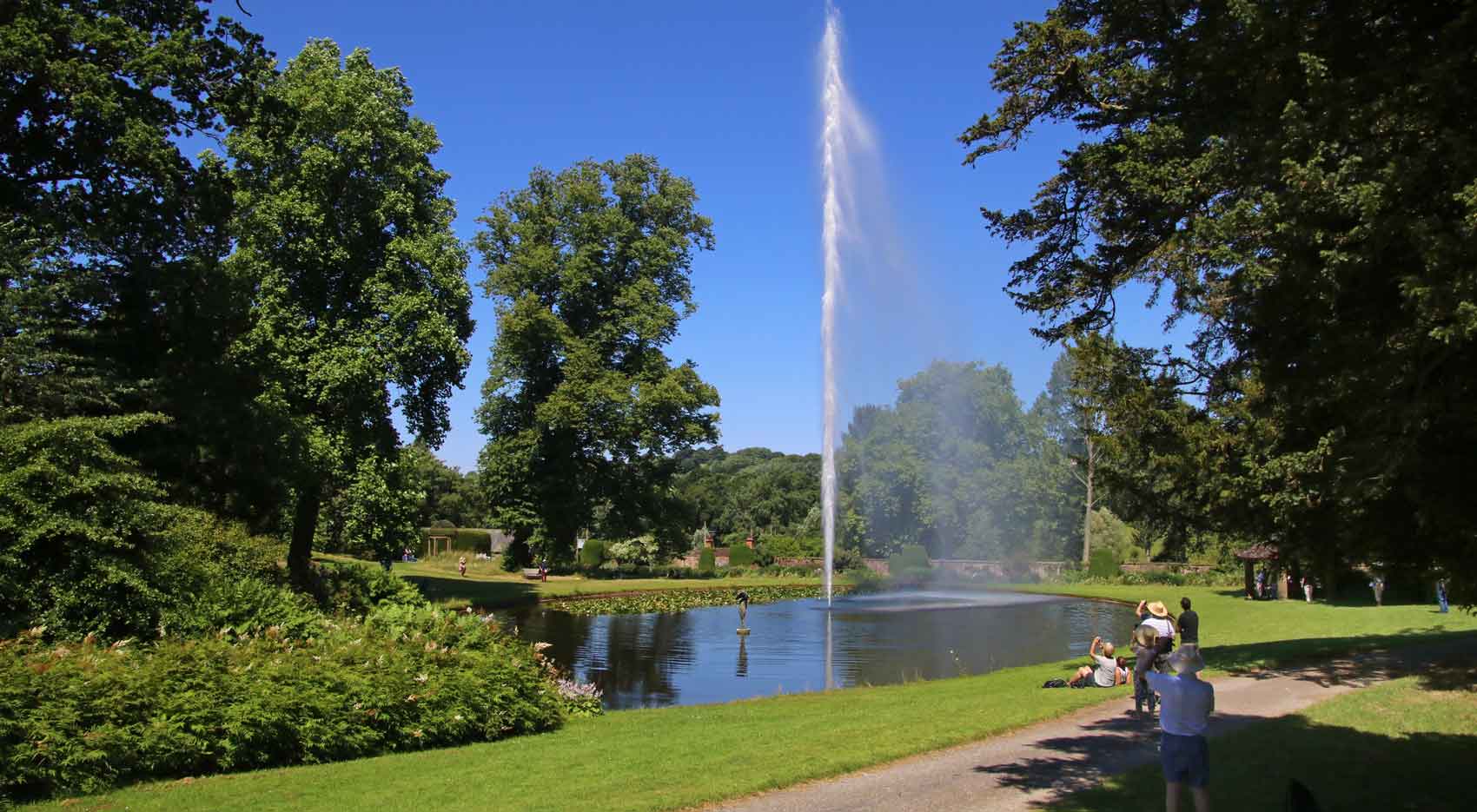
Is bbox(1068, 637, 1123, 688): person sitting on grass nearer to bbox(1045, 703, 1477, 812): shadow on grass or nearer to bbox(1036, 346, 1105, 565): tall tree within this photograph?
bbox(1045, 703, 1477, 812): shadow on grass

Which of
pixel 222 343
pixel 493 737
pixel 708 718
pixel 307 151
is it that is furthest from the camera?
pixel 307 151

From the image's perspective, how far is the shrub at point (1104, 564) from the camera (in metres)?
58.8

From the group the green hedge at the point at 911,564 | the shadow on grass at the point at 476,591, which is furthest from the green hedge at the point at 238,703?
the green hedge at the point at 911,564

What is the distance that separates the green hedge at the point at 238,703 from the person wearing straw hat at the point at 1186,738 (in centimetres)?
953

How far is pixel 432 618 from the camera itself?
16875mm

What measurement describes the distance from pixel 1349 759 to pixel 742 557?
5879cm

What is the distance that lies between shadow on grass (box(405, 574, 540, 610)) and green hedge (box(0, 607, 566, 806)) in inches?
889

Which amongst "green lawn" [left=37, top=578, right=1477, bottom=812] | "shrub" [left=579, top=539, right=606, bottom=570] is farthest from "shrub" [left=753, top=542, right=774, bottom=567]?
"green lawn" [left=37, top=578, right=1477, bottom=812]

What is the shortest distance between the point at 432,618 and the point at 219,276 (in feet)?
30.8

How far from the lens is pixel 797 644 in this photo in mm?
28750

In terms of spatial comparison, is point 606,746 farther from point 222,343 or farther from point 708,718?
point 222,343

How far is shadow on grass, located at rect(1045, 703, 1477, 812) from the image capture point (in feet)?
30.6

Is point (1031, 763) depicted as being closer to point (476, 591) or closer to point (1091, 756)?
point (1091, 756)

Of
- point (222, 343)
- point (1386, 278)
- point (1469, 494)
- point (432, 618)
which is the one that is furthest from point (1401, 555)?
point (222, 343)
